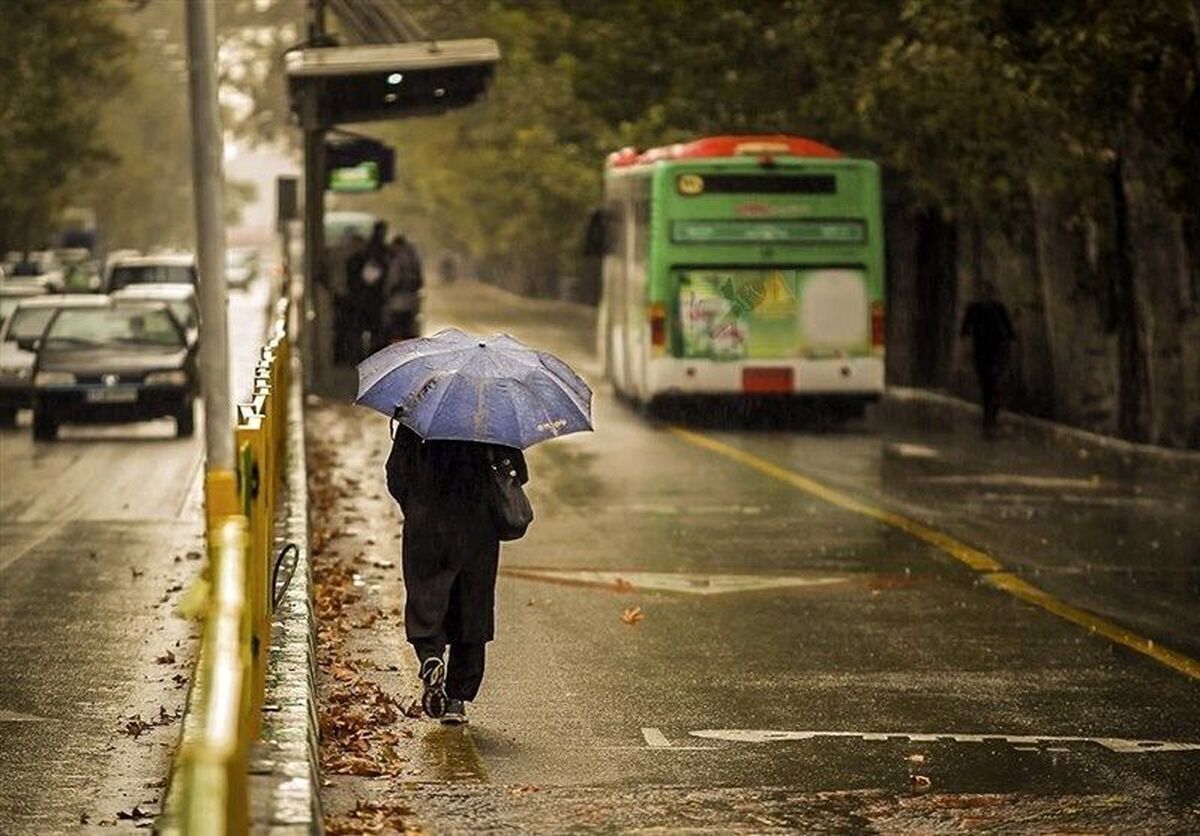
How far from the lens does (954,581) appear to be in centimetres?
1808

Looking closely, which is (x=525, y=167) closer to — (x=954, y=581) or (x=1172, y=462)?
(x=1172, y=462)

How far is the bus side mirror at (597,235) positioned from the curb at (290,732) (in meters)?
23.1

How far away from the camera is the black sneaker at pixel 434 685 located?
12.1 m

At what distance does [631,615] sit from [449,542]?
4.17m

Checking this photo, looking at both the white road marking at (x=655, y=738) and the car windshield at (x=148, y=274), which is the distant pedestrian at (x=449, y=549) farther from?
the car windshield at (x=148, y=274)

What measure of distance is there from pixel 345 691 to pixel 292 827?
4.99 m

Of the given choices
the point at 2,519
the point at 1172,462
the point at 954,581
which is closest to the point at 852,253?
the point at 1172,462

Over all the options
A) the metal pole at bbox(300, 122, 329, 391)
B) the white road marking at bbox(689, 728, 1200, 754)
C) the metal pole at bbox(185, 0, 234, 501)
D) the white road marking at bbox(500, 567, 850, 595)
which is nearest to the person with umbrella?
the white road marking at bbox(689, 728, 1200, 754)

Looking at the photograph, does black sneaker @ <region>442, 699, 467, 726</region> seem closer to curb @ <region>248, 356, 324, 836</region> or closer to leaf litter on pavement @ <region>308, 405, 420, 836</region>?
leaf litter on pavement @ <region>308, 405, 420, 836</region>

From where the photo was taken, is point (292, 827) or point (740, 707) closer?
point (292, 827)

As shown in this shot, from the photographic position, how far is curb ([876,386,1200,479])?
2892 centimetres

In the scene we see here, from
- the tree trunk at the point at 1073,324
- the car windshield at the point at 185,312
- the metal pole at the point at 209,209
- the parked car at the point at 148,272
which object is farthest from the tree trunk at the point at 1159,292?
the parked car at the point at 148,272

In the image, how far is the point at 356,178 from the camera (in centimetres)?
3909

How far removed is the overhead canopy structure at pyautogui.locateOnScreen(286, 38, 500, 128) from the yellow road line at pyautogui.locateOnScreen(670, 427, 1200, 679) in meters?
5.10
